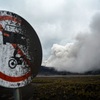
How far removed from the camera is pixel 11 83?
2080 millimetres

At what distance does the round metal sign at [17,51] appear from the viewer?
6.86 ft

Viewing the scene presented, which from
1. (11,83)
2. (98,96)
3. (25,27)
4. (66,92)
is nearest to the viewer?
(11,83)

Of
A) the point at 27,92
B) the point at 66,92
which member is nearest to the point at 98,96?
the point at 66,92

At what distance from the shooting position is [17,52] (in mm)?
2225

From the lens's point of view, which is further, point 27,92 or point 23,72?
point 27,92

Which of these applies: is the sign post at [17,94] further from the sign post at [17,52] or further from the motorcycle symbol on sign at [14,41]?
the motorcycle symbol on sign at [14,41]

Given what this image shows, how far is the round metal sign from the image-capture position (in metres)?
2.09

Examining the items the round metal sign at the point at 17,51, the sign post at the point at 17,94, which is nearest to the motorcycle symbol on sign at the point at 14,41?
the round metal sign at the point at 17,51

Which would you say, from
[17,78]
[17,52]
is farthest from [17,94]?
[17,52]

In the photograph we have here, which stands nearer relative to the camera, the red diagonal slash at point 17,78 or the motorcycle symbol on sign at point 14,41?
the red diagonal slash at point 17,78

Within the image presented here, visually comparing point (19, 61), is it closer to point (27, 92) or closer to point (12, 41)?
point (12, 41)

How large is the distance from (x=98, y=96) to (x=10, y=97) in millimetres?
15479

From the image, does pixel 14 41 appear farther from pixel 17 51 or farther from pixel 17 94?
pixel 17 94

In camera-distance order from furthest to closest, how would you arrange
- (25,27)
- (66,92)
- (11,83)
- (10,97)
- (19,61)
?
(66,92) < (10,97) < (25,27) < (19,61) < (11,83)
